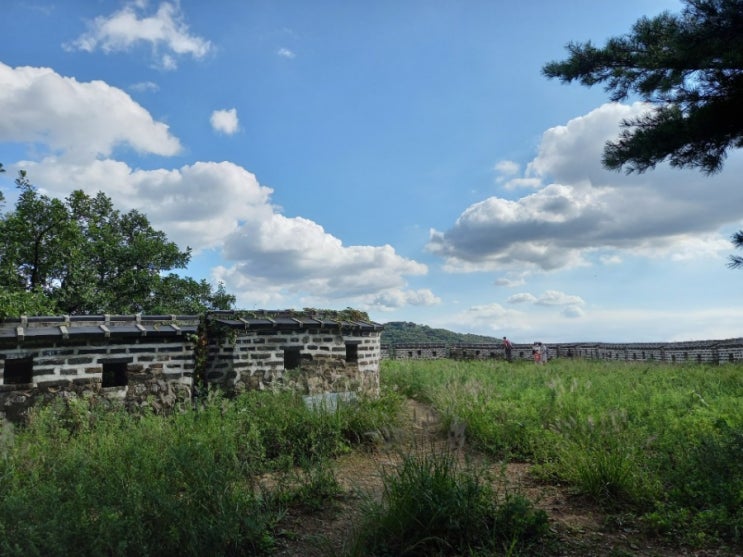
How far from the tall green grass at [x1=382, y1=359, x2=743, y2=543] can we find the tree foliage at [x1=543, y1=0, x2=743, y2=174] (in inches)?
147

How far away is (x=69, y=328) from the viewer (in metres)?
8.45

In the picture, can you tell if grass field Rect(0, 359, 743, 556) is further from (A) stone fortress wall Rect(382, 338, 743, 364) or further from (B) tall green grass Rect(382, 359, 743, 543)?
(A) stone fortress wall Rect(382, 338, 743, 364)

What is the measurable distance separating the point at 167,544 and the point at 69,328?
586 cm

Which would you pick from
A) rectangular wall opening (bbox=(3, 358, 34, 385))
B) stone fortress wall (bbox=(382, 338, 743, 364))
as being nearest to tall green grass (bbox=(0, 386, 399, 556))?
rectangular wall opening (bbox=(3, 358, 34, 385))

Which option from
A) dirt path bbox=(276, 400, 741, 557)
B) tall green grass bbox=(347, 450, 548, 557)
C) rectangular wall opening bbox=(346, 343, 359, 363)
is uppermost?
rectangular wall opening bbox=(346, 343, 359, 363)

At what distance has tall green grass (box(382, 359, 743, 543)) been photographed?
490 cm

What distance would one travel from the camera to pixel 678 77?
695 cm

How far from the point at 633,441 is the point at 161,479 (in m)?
5.78

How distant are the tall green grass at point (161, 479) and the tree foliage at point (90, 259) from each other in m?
10.6

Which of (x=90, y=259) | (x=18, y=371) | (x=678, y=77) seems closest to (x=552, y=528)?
(x=678, y=77)

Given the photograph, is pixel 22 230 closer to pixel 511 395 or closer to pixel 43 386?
pixel 43 386

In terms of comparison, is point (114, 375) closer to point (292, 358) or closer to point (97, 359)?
point (97, 359)

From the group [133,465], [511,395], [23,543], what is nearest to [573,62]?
[511,395]

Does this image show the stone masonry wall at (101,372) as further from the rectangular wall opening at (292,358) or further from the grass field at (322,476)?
the rectangular wall opening at (292,358)
